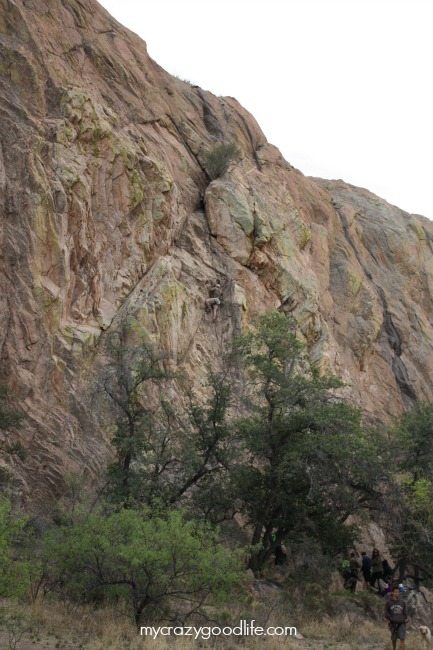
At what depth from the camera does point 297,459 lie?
16.5 meters

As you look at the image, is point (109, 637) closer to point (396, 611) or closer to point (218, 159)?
point (396, 611)

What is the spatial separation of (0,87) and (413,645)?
69.3 ft

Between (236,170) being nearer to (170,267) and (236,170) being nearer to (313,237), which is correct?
(313,237)

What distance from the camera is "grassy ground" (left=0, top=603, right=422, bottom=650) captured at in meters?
11.5

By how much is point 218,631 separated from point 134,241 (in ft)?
49.3

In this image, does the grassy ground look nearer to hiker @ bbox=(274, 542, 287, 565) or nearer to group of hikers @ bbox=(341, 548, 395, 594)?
group of hikers @ bbox=(341, 548, 395, 594)

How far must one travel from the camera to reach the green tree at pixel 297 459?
54.5ft

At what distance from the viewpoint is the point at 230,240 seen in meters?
27.9

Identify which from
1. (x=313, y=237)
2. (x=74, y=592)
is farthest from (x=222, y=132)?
(x=74, y=592)

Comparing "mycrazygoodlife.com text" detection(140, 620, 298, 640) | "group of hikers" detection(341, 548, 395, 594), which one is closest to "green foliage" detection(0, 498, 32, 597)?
"mycrazygoodlife.com text" detection(140, 620, 298, 640)

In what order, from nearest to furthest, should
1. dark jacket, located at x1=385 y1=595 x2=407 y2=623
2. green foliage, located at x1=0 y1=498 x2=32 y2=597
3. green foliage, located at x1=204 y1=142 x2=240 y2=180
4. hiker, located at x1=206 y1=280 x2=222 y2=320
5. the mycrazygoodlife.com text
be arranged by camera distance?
green foliage, located at x1=0 y1=498 x2=32 y2=597 → the mycrazygoodlife.com text → dark jacket, located at x1=385 y1=595 x2=407 y2=623 → hiker, located at x1=206 y1=280 x2=222 y2=320 → green foliage, located at x1=204 y1=142 x2=240 y2=180

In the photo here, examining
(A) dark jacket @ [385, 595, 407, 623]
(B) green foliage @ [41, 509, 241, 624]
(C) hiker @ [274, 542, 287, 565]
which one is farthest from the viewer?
(C) hiker @ [274, 542, 287, 565]

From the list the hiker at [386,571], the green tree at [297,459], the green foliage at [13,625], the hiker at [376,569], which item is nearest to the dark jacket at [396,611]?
the green tree at [297,459]

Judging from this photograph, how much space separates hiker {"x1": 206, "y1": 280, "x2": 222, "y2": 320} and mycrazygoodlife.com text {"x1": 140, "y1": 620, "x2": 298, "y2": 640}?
1335 cm
